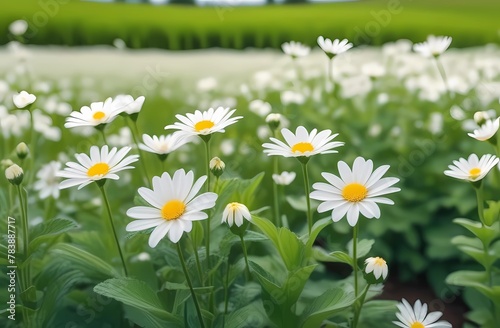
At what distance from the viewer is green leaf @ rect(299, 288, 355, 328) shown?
123cm

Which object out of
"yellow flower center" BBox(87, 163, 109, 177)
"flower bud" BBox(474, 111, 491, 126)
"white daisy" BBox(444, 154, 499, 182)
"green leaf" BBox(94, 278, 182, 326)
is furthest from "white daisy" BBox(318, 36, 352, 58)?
"green leaf" BBox(94, 278, 182, 326)

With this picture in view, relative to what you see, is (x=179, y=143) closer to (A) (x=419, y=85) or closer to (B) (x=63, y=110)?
(B) (x=63, y=110)

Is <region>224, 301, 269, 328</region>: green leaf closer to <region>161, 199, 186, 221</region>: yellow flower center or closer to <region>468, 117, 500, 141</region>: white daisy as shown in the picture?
<region>161, 199, 186, 221</region>: yellow flower center

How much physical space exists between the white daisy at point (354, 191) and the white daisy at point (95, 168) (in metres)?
0.36

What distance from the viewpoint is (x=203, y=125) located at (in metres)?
1.29

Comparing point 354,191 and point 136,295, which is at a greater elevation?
point 354,191

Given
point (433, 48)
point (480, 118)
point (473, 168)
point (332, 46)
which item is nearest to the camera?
point (473, 168)

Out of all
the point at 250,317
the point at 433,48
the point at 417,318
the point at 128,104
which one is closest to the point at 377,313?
the point at 417,318

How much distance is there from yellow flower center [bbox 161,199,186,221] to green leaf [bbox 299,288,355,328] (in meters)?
0.35

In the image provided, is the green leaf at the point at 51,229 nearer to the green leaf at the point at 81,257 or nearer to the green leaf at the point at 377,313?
the green leaf at the point at 81,257

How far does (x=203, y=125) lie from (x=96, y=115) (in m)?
0.24

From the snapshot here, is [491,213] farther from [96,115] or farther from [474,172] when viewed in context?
[96,115]

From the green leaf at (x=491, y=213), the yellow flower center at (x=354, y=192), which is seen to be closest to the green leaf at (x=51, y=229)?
the yellow flower center at (x=354, y=192)

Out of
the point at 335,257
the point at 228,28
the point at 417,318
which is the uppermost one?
→ the point at 335,257
